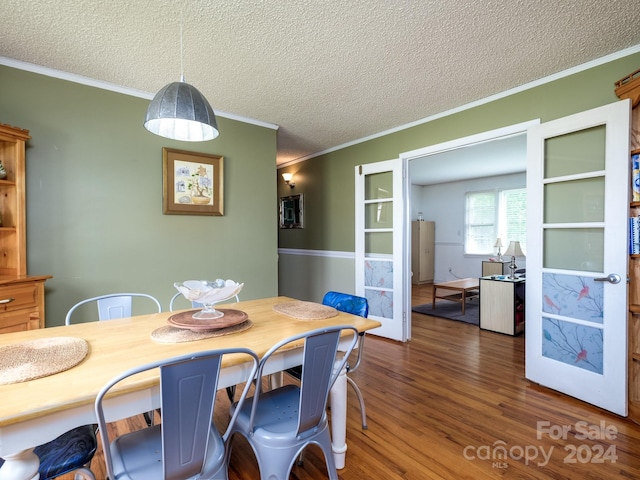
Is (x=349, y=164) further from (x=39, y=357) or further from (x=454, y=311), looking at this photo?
(x=39, y=357)

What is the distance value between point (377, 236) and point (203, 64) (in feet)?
8.27

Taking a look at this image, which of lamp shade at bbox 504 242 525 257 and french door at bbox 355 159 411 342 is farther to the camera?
lamp shade at bbox 504 242 525 257

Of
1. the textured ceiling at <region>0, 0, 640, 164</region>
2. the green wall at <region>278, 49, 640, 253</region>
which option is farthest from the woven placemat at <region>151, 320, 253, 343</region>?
the green wall at <region>278, 49, 640, 253</region>

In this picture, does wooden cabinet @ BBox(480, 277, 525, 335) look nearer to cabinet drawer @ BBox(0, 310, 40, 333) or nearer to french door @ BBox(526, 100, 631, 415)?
french door @ BBox(526, 100, 631, 415)

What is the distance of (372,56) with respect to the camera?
7.39 feet

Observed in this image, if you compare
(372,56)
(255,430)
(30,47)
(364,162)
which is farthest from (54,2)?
(364,162)

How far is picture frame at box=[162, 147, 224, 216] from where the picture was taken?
301 centimetres

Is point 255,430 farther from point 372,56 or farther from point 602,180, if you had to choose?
point 602,180

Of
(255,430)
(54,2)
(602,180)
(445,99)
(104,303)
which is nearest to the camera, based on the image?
(255,430)

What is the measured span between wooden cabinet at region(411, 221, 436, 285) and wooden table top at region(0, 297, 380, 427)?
5.97 meters

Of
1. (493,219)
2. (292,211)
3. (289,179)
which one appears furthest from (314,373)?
(493,219)

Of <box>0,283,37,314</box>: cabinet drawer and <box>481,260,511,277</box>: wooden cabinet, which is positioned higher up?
<box>0,283,37,314</box>: cabinet drawer

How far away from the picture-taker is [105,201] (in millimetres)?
2729

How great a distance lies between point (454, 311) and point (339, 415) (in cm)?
400
